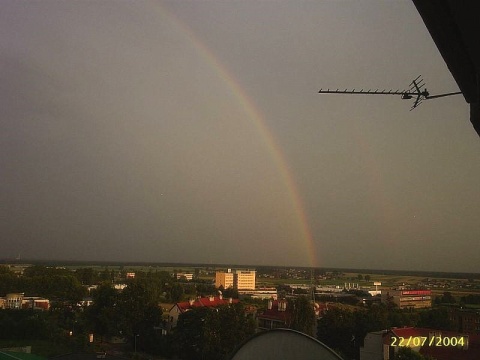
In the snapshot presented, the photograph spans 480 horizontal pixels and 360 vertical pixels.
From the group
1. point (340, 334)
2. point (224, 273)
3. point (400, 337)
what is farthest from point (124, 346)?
point (224, 273)

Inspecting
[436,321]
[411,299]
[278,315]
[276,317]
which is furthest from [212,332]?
[411,299]

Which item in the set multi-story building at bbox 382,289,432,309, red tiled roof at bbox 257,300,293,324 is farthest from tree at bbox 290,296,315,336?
multi-story building at bbox 382,289,432,309

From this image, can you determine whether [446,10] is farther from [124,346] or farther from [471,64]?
[124,346]

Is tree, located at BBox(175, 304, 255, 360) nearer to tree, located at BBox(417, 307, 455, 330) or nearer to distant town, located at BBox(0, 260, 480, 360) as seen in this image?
distant town, located at BBox(0, 260, 480, 360)
